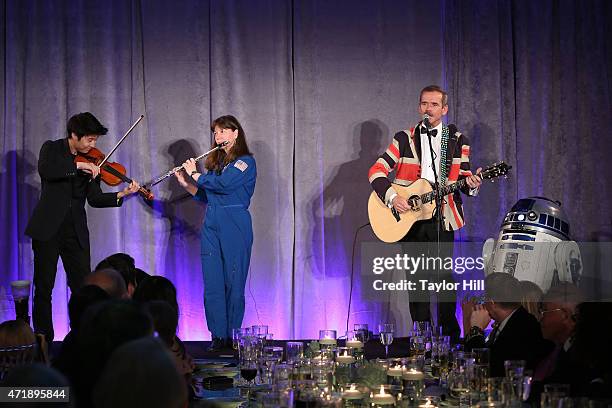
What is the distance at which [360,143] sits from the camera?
6.78m

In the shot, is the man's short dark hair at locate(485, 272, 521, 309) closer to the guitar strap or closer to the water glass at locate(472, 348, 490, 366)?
the water glass at locate(472, 348, 490, 366)

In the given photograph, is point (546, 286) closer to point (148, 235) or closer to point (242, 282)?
point (242, 282)

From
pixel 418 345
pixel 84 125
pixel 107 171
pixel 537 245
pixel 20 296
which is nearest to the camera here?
pixel 418 345

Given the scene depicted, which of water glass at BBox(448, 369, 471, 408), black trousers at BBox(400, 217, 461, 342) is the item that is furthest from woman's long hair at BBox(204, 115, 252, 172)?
water glass at BBox(448, 369, 471, 408)

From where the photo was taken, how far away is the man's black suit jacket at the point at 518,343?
3.53 metres

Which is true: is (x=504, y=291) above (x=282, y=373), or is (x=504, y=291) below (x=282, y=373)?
above

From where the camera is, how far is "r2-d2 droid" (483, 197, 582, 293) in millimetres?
5559

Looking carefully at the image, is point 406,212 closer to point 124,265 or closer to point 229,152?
point 229,152

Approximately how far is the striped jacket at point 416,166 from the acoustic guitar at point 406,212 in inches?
2.6

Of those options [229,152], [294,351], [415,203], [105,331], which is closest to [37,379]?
[105,331]

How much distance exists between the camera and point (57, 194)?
5.45 m

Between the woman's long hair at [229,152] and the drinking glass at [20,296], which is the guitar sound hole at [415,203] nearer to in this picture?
the woman's long hair at [229,152]

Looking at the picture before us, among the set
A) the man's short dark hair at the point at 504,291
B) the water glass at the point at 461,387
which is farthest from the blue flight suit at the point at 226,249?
the water glass at the point at 461,387

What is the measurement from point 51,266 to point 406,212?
93.4 inches
